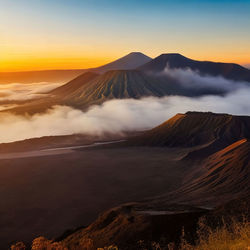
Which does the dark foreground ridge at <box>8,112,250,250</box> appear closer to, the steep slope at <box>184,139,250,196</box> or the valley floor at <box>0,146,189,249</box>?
the steep slope at <box>184,139,250,196</box>

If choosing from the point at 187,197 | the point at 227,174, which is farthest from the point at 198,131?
the point at 187,197

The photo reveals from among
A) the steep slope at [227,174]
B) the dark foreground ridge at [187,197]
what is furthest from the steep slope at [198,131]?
the steep slope at [227,174]

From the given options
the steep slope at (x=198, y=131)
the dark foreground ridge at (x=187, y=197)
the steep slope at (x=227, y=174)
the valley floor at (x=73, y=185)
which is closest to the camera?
the dark foreground ridge at (x=187, y=197)

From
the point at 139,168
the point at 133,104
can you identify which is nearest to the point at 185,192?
the point at 139,168

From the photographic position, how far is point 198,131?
88.7 meters

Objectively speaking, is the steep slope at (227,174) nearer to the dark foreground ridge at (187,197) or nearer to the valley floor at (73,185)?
the dark foreground ridge at (187,197)

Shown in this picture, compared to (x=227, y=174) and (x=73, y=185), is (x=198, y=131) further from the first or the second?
(x=73, y=185)

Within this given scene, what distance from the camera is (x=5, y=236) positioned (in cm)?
3422

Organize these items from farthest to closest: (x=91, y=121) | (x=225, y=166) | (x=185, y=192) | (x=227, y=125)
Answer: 1. (x=91, y=121)
2. (x=227, y=125)
3. (x=225, y=166)
4. (x=185, y=192)

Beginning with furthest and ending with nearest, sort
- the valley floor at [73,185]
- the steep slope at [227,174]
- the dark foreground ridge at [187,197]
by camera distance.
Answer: the steep slope at [227,174]
the valley floor at [73,185]
the dark foreground ridge at [187,197]

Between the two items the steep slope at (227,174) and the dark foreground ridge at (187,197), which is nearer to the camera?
the dark foreground ridge at (187,197)

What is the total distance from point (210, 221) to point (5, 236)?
24878 millimetres

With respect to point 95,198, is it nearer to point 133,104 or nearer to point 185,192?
point 185,192

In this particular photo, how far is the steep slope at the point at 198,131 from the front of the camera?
277 feet
